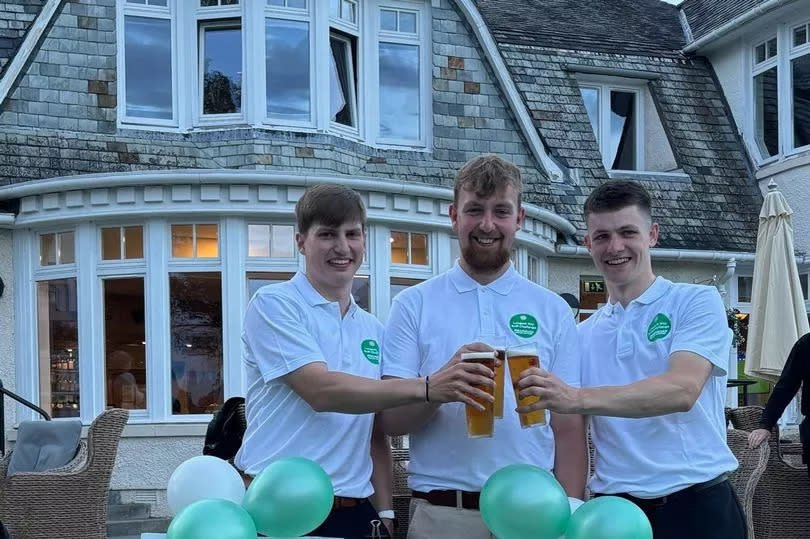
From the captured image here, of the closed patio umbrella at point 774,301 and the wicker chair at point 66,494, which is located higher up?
the closed patio umbrella at point 774,301

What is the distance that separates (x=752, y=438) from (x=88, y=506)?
4.29 metres

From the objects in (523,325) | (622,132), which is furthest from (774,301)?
(523,325)

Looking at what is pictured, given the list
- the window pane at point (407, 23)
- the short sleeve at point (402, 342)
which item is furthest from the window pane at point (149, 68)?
the short sleeve at point (402, 342)

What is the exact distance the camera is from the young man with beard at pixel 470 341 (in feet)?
9.95

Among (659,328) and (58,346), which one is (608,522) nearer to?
(659,328)

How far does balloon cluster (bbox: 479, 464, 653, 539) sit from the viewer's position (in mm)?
2689

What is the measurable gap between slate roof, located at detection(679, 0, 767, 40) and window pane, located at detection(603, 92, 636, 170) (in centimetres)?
149

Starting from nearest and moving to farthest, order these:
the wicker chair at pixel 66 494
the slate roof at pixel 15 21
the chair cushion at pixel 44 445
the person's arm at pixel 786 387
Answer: the person's arm at pixel 786 387 → the wicker chair at pixel 66 494 → the chair cushion at pixel 44 445 → the slate roof at pixel 15 21

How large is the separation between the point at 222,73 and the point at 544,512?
849 centimetres

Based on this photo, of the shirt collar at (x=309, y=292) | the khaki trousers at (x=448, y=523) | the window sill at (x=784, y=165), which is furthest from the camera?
the window sill at (x=784, y=165)

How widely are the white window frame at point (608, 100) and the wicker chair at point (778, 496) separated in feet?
21.4

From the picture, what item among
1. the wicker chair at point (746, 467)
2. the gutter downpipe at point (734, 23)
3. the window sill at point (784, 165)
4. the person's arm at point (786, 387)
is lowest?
the wicker chair at point (746, 467)

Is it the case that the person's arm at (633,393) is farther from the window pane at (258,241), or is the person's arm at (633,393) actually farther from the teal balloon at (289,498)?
the window pane at (258,241)

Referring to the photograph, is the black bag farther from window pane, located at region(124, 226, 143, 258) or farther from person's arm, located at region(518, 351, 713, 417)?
window pane, located at region(124, 226, 143, 258)
